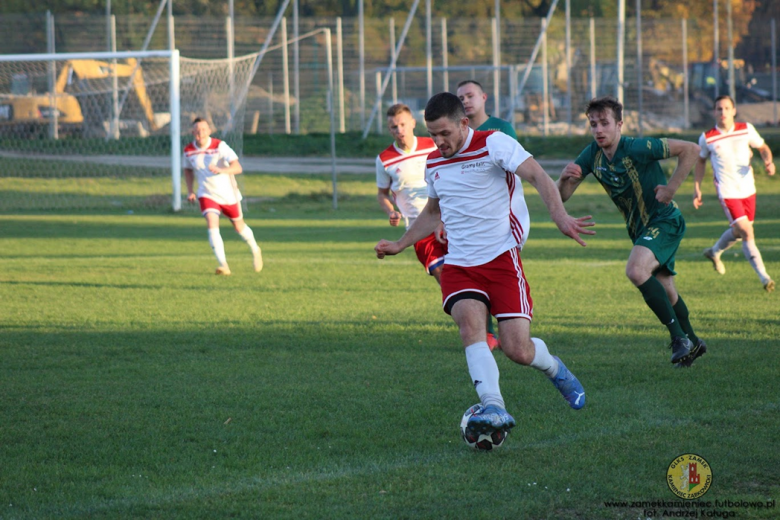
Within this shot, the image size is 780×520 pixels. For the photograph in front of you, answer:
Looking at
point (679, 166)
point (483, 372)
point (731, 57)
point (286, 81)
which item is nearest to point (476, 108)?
point (679, 166)

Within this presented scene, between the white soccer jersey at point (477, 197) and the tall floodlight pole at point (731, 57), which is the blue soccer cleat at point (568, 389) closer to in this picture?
the white soccer jersey at point (477, 197)

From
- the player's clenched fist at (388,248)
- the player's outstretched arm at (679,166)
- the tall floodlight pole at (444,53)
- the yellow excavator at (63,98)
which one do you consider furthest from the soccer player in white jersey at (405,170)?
the tall floodlight pole at (444,53)

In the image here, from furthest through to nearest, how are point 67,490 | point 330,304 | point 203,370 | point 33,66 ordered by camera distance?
point 33,66 → point 330,304 → point 203,370 → point 67,490

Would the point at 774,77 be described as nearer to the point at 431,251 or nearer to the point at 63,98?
the point at 63,98

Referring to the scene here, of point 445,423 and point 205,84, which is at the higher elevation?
point 205,84

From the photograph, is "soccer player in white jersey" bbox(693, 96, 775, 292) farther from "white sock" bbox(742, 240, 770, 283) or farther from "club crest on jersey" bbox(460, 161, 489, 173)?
"club crest on jersey" bbox(460, 161, 489, 173)

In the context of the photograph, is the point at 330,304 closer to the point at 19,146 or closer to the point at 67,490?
the point at 67,490

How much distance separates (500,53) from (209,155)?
2499cm

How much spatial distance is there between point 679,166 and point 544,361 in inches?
91.8

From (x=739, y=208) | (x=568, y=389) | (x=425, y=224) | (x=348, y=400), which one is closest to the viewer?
(x=568, y=389)

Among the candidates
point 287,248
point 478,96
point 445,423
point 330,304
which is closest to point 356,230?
point 287,248

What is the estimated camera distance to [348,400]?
19.2 ft

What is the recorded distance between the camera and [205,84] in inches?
946

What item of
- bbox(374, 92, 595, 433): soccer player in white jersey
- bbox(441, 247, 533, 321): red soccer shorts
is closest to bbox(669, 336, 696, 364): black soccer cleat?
bbox(374, 92, 595, 433): soccer player in white jersey
